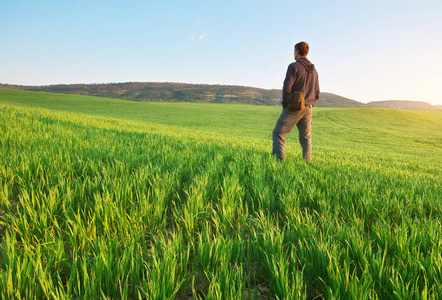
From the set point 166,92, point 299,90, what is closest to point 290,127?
point 299,90

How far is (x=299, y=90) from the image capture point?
4.78 m

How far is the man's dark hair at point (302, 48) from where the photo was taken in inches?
185

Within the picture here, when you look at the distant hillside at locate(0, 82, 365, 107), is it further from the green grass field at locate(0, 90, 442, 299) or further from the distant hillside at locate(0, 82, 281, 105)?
the green grass field at locate(0, 90, 442, 299)

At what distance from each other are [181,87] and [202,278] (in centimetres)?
13928

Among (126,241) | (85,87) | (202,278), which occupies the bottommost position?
(202,278)

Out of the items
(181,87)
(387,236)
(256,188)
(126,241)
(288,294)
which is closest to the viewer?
(288,294)

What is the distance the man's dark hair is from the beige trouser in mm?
1146

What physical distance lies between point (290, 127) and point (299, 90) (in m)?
0.82

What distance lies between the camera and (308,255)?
134 centimetres

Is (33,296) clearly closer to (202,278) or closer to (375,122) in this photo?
(202,278)

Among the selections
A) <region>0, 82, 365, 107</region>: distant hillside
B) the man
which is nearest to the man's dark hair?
the man

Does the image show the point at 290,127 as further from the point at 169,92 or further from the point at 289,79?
the point at 169,92

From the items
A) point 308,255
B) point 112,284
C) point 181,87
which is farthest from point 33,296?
point 181,87

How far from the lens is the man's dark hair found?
4.69 meters
